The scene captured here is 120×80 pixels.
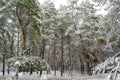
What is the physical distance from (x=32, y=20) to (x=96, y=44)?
40.9 ft

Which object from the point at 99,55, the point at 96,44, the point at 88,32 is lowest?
the point at 99,55

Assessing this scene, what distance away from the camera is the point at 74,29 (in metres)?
22.9

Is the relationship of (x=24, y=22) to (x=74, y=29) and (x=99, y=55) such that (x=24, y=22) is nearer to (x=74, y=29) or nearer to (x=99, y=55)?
(x=74, y=29)

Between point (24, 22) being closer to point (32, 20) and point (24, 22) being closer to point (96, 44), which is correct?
point (32, 20)

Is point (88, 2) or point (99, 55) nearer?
point (88, 2)

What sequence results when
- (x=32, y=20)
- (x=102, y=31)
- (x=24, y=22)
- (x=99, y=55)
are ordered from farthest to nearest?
(x=99, y=55)
(x=102, y=31)
(x=24, y=22)
(x=32, y=20)

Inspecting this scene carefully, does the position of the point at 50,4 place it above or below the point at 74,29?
above

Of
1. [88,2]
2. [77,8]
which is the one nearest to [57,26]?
[77,8]

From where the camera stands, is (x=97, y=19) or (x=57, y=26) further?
(x=57, y=26)

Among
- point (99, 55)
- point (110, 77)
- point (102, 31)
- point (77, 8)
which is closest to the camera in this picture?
point (110, 77)

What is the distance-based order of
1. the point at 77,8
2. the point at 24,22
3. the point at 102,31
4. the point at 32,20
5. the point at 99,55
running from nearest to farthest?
1. the point at 32,20
2. the point at 24,22
3. the point at 102,31
4. the point at 77,8
5. the point at 99,55

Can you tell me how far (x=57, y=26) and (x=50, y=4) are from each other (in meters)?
3.02

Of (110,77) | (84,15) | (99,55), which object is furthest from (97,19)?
(110,77)

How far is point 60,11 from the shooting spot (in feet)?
77.1
